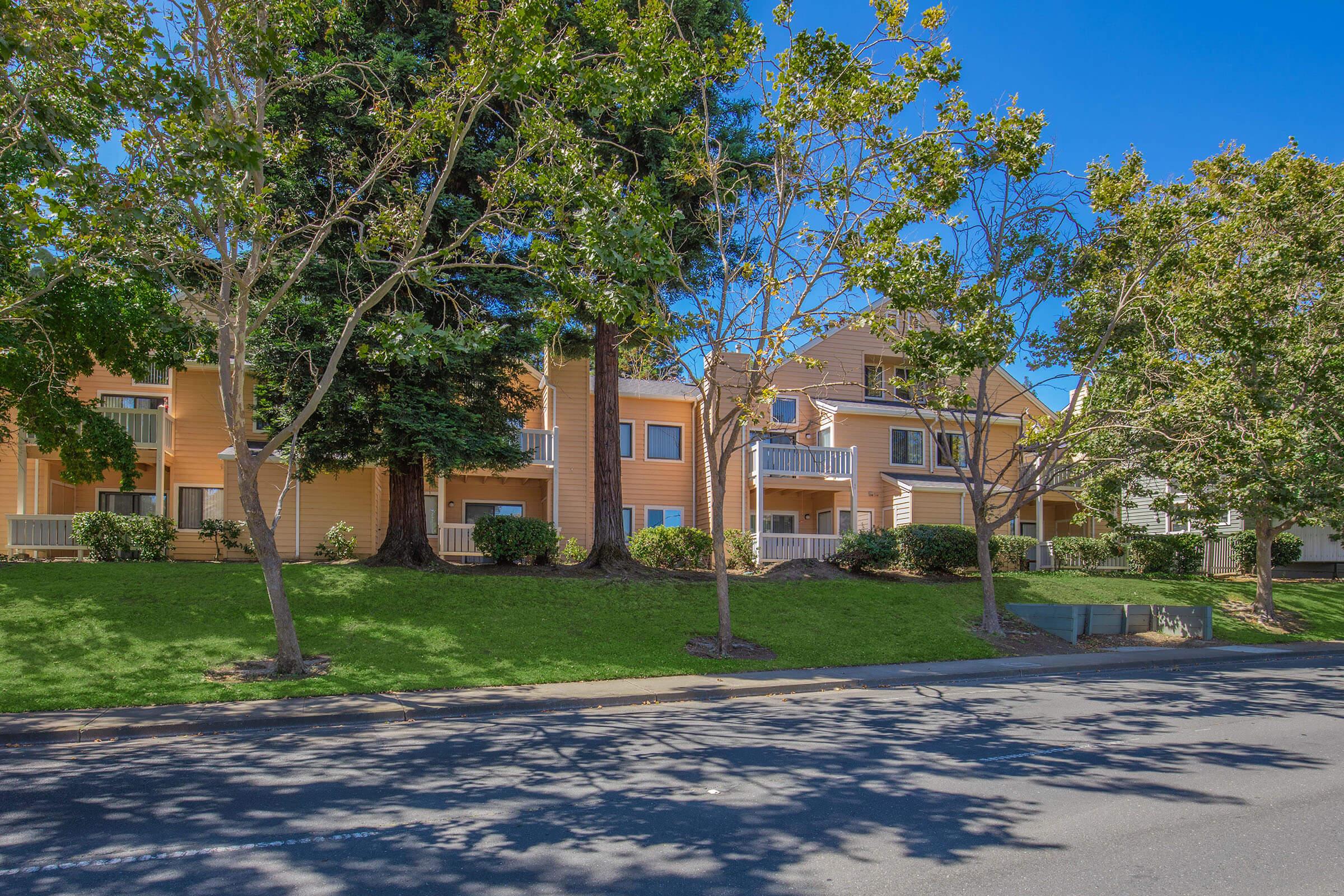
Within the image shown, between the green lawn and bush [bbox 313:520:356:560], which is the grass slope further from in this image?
bush [bbox 313:520:356:560]

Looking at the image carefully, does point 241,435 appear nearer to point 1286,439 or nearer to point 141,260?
point 141,260

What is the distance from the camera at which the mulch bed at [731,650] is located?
1570 cm

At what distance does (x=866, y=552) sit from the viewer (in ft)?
75.5

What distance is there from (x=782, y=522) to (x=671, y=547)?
27.8 feet

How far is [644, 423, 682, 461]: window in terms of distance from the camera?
2938 cm

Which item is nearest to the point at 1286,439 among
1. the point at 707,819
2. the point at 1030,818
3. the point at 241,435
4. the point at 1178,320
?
the point at 1178,320

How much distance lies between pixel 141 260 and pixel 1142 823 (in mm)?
13500

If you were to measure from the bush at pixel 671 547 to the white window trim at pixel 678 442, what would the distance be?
556 centimetres

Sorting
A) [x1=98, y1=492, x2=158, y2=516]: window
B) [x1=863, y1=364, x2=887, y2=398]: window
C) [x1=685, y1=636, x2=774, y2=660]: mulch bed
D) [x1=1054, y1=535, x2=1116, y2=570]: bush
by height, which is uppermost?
[x1=863, y1=364, x2=887, y2=398]: window

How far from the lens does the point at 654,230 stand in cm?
1222

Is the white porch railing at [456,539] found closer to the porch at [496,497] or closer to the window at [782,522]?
the porch at [496,497]

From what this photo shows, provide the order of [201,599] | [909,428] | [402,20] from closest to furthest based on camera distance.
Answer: [201,599] < [402,20] < [909,428]

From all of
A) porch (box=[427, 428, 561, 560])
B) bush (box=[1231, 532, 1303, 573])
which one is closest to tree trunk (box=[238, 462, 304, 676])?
porch (box=[427, 428, 561, 560])

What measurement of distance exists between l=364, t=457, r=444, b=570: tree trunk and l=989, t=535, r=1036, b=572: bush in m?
16.7
